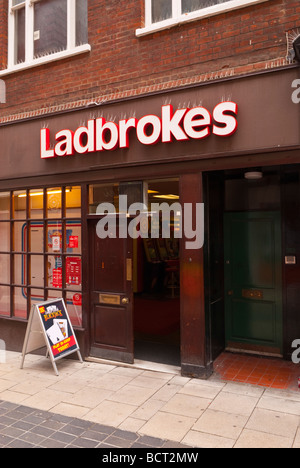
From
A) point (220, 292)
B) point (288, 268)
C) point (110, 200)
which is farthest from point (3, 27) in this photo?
point (288, 268)

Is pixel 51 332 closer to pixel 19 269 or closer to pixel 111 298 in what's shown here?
pixel 111 298

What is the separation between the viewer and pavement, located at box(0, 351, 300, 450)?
388cm

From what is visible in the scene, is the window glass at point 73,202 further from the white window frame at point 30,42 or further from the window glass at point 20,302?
the white window frame at point 30,42

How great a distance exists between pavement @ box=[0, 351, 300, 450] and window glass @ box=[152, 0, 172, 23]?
5.74 m

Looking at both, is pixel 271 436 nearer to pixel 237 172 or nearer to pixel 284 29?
pixel 237 172

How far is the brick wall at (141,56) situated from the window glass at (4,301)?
3.50 m

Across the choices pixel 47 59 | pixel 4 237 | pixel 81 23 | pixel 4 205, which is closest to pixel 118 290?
pixel 4 237

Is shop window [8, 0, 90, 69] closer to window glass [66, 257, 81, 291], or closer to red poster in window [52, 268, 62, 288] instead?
window glass [66, 257, 81, 291]

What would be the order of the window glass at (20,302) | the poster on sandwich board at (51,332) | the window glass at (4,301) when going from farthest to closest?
the window glass at (4,301) < the window glass at (20,302) < the poster on sandwich board at (51,332)

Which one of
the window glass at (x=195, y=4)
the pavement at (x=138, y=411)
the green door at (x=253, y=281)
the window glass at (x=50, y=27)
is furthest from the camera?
the window glass at (x=50, y=27)

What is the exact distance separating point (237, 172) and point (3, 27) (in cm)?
560

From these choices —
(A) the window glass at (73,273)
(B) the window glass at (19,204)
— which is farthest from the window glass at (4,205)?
(A) the window glass at (73,273)

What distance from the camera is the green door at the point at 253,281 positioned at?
6465mm

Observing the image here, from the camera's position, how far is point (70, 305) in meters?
6.76
